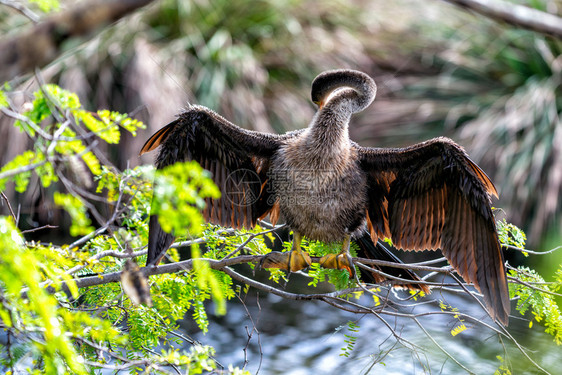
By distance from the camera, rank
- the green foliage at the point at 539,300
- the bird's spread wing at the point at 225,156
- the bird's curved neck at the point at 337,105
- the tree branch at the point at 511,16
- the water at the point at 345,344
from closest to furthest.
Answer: the tree branch at the point at 511,16, the green foliage at the point at 539,300, the bird's spread wing at the point at 225,156, the bird's curved neck at the point at 337,105, the water at the point at 345,344

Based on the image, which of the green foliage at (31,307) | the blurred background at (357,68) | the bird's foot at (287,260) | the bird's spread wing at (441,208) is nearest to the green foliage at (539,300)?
the bird's spread wing at (441,208)

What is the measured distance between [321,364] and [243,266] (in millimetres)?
1546

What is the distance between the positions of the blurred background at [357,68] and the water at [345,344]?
1.23 ft

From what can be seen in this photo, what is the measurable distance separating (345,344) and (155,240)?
2.53m

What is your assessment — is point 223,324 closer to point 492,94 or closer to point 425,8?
point 492,94

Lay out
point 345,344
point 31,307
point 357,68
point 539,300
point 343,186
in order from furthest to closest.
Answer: point 357,68 < point 345,344 < point 343,186 < point 539,300 < point 31,307

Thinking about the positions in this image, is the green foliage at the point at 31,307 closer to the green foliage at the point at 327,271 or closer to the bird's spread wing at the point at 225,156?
the bird's spread wing at the point at 225,156

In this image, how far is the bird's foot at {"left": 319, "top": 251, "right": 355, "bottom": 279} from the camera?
257 cm

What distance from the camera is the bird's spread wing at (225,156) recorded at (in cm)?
263

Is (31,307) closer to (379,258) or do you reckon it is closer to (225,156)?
(225,156)

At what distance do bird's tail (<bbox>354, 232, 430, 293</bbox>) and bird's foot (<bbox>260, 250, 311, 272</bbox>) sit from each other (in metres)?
0.36

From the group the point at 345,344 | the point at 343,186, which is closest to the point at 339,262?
the point at 343,186

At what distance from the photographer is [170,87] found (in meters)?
6.19

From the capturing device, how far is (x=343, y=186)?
107 inches
